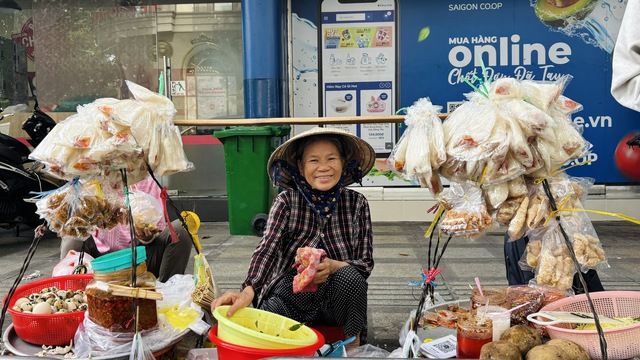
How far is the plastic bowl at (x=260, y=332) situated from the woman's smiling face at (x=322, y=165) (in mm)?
681

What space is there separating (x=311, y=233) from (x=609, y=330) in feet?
4.54

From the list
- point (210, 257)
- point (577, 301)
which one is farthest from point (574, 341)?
point (210, 257)

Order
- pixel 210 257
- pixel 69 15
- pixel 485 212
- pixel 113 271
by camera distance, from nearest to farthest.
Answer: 1. pixel 485 212
2. pixel 113 271
3. pixel 210 257
4. pixel 69 15

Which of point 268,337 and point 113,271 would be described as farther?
point 113,271

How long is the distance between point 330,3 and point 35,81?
4257mm

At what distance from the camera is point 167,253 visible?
3303 mm

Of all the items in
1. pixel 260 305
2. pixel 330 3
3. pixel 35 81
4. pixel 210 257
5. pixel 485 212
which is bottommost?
pixel 210 257

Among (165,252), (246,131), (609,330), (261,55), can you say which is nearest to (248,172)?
(246,131)

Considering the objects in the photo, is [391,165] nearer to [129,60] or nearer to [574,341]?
[574,341]

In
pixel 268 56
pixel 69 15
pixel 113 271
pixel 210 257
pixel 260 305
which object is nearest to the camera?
pixel 113 271

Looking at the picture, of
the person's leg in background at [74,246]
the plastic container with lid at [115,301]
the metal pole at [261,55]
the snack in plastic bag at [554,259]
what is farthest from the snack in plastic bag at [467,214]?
the metal pole at [261,55]

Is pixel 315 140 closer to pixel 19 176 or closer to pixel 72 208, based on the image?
pixel 72 208

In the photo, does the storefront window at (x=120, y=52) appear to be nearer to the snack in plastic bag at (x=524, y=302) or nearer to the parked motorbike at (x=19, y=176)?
the parked motorbike at (x=19, y=176)

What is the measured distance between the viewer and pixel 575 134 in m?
2.09
